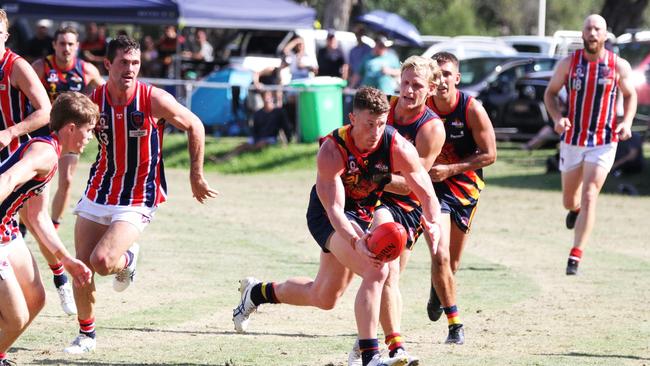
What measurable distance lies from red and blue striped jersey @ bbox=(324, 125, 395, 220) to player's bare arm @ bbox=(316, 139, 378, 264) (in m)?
0.06

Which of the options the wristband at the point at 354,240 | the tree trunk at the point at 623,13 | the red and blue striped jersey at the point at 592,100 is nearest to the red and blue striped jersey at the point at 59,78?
the red and blue striped jersey at the point at 592,100

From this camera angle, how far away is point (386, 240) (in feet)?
20.0

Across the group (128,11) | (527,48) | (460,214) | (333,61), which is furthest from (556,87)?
(527,48)

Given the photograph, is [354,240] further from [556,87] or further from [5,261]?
[556,87]

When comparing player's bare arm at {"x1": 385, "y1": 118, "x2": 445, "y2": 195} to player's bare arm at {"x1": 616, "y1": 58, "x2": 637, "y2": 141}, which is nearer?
player's bare arm at {"x1": 385, "y1": 118, "x2": 445, "y2": 195}

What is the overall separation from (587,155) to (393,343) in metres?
4.51

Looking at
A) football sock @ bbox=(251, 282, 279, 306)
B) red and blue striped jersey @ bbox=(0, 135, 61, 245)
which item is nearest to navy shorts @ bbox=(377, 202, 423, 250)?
football sock @ bbox=(251, 282, 279, 306)

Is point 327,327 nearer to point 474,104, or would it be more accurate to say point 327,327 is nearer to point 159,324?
point 159,324

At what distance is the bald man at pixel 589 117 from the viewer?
10422 mm

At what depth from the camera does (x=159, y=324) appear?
8.21 meters

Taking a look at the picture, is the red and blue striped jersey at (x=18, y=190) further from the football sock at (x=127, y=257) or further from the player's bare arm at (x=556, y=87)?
the player's bare arm at (x=556, y=87)

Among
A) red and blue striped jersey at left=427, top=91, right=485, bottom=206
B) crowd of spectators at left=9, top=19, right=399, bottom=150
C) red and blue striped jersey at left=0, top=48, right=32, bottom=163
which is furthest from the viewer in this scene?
crowd of spectators at left=9, top=19, right=399, bottom=150

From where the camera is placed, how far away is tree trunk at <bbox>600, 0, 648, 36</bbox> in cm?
3359

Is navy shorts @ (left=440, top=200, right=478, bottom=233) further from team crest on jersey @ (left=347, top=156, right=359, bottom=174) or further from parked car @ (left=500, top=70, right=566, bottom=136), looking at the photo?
parked car @ (left=500, top=70, right=566, bottom=136)
